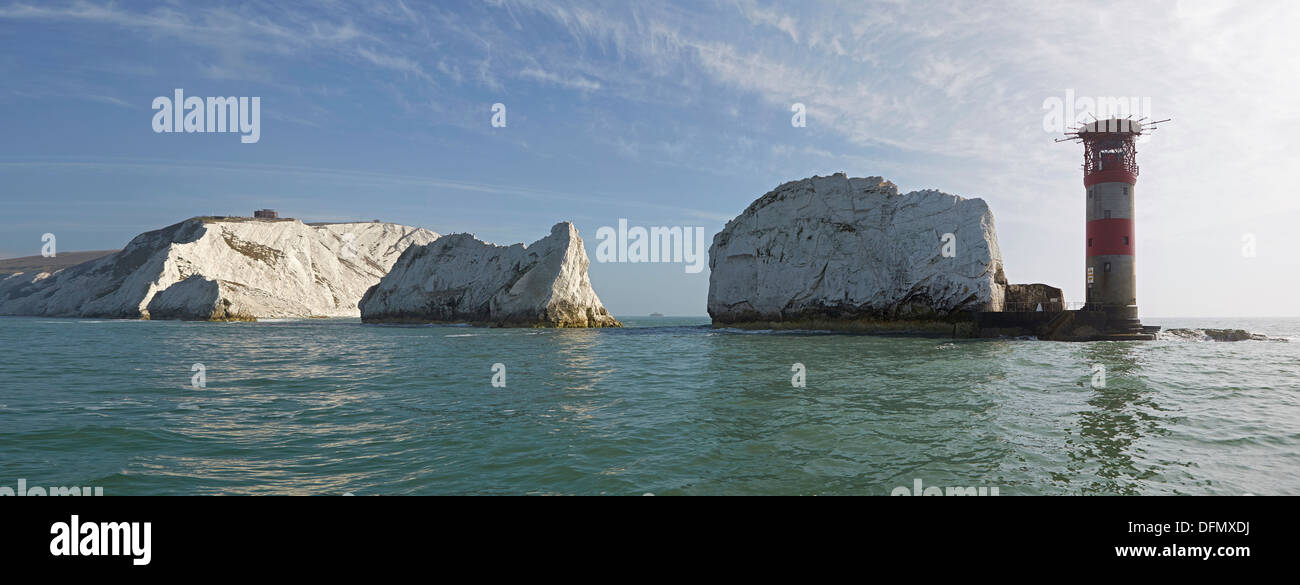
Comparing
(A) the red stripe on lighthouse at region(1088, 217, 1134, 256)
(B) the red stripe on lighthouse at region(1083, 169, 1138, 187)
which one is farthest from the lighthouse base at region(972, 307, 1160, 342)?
(B) the red stripe on lighthouse at region(1083, 169, 1138, 187)

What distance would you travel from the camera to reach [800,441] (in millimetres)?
8781

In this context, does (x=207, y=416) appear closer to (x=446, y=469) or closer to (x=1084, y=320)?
(x=446, y=469)

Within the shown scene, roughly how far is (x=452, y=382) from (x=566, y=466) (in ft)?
32.8

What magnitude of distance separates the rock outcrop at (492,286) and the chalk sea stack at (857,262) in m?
15.4

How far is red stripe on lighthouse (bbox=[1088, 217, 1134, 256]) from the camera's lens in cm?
3962

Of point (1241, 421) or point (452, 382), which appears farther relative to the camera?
point (452, 382)

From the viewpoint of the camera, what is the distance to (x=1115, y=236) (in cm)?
3969

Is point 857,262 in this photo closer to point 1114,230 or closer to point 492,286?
point 1114,230

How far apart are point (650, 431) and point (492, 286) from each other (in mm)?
61088

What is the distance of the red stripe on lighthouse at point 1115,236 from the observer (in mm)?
39625

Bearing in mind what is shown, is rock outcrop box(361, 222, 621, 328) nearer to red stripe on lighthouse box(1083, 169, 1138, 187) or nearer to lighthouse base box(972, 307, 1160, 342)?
lighthouse base box(972, 307, 1160, 342)

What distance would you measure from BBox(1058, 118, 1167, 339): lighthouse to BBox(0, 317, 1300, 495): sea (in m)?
22.4

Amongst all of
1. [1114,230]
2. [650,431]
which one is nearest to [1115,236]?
[1114,230]
